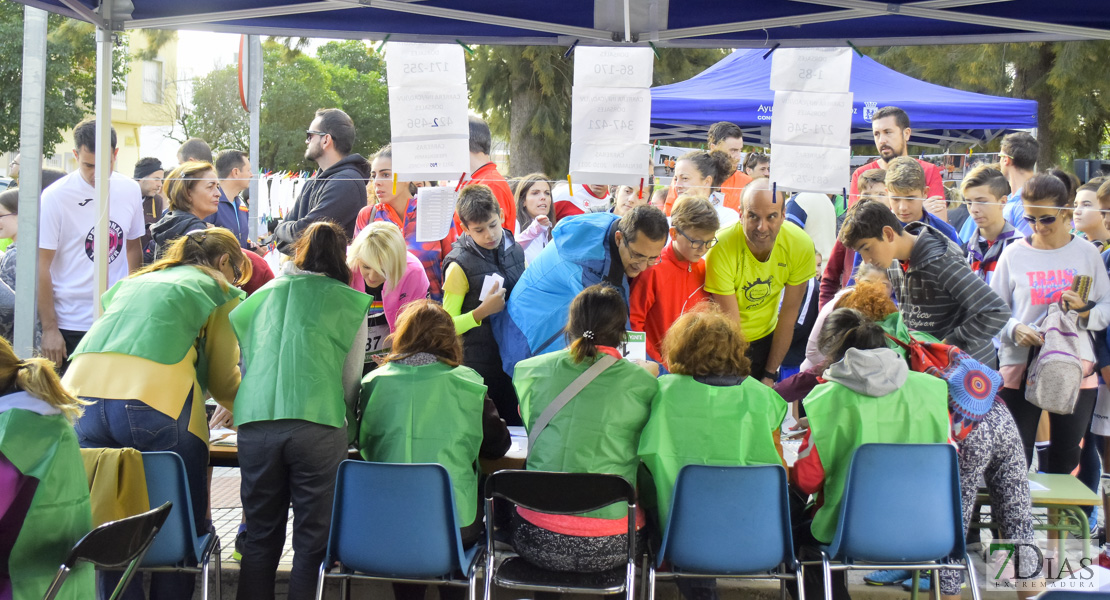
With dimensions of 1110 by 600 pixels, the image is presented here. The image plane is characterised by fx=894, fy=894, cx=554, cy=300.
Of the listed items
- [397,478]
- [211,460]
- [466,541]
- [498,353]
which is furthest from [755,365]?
[211,460]

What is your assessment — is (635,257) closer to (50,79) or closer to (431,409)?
(431,409)

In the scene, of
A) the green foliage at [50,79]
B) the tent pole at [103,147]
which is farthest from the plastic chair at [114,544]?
the green foliage at [50,79]

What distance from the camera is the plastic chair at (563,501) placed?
245cm

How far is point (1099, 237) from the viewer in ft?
14.0

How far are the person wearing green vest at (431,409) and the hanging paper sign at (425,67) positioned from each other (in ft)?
3.02

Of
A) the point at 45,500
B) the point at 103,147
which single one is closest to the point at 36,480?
the point at 45,500

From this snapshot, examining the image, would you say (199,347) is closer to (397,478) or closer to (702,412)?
(397,478)

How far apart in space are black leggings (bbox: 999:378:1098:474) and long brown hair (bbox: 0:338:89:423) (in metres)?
3.44

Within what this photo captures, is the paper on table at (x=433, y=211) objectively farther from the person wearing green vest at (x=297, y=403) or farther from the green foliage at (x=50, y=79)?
the green foliage at (x=50, y=79)

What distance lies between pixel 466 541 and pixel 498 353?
99cm

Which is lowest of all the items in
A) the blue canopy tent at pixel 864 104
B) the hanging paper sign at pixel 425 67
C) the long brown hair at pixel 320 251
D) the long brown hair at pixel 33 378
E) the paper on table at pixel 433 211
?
the long brown hair at pixel 33 378

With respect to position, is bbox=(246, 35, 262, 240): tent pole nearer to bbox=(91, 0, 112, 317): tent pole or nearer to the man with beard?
bbox=(91, 0, 112, 317): tent pole

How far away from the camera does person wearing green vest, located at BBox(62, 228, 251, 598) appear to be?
263cm

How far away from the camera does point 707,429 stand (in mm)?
2629
